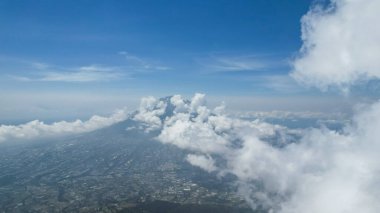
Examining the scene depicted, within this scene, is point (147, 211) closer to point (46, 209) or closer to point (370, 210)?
point (46, 209)

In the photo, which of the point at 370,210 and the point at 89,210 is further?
the point at 89,210

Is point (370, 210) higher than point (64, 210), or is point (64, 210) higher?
point (370, 210)

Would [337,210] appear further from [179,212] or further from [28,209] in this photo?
[28,209]

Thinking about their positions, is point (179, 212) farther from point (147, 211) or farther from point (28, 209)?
point (28, 209)

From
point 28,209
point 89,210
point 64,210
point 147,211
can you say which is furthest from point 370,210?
point 28,209

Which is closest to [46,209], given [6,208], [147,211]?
[6,208]

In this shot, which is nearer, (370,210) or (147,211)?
(370,210)

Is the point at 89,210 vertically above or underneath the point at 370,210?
underneath

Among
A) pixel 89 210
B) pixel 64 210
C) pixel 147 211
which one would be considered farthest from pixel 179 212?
pixel 64 210
